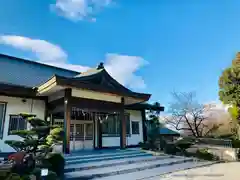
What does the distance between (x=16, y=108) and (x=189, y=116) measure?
1910 cm

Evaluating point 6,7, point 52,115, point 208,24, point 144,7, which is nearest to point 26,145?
point 52,115

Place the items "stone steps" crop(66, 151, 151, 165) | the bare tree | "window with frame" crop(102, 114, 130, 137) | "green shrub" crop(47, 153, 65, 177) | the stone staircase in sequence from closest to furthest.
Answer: "green shrub" crop(47, 153, 65, 177) < the stone staircase < "stone steps" crop(66, 151, 151, 165) < "window with frame" crop(102, 114, 130, 137) < the bare tree

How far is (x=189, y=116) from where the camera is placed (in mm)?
23094

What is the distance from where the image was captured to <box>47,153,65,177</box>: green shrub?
607 cm

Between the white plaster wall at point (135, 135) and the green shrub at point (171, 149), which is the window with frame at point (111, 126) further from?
the green shrub at point (171, 149)

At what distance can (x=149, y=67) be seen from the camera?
58.2 ft

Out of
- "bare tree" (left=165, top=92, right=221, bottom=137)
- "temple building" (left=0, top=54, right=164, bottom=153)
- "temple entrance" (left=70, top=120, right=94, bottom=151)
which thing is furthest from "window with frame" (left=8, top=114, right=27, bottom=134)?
"bare tree" (left=165, top=92, right=221, bottom=137)

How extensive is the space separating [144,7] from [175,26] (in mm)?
2501

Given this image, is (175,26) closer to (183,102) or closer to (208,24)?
(208,24)

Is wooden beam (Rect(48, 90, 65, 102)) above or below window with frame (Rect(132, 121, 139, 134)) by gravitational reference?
above

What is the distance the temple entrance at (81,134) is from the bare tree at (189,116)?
13026mm

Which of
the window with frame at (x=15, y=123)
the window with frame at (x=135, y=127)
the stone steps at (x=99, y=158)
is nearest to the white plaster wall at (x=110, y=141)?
the window with frame at (x=135, y=127)

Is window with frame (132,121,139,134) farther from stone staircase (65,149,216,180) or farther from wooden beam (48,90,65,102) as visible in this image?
wooden beam (48,90,65,102)

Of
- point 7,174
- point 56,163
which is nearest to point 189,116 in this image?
point 56,163
